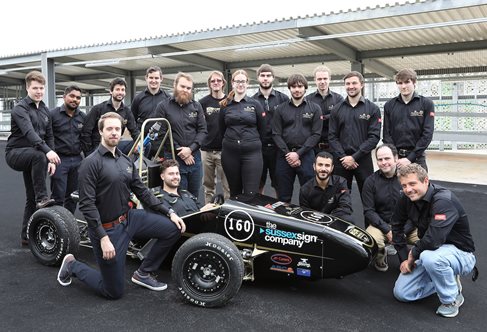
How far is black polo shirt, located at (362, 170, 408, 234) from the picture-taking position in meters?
4.19

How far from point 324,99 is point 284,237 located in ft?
7.50

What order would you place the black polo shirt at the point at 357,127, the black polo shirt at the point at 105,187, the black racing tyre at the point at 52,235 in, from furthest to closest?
the black polo shirt at the point at 357,127
the black racing tyre at the point at 52,235
the black polo shirt at the point at 105,187

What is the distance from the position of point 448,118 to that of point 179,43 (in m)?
8.96

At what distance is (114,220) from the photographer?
340 cm

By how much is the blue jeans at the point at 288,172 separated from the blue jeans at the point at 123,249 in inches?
65.3

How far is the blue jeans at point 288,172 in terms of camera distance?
191 inches

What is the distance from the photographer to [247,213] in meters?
3.49

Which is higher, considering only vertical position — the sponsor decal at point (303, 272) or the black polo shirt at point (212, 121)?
the black polo shirt at point (212, 121)

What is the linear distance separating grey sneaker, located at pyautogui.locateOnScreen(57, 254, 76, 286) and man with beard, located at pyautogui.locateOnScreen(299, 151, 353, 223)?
6.89 feet

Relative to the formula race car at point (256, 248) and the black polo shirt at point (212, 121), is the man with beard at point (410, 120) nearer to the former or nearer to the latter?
the formula race car at point (256, 248)

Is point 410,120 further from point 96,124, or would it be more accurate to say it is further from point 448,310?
point 96,124

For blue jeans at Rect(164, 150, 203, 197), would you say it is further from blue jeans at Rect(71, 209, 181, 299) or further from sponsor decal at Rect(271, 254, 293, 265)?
sponsor decal at Rect(271, 254, 293, 265)

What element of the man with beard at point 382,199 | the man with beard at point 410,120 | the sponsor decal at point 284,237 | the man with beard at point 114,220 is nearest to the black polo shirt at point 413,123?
the man with beard at point 410,120

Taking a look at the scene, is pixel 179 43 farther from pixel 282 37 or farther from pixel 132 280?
pixel 132 280
